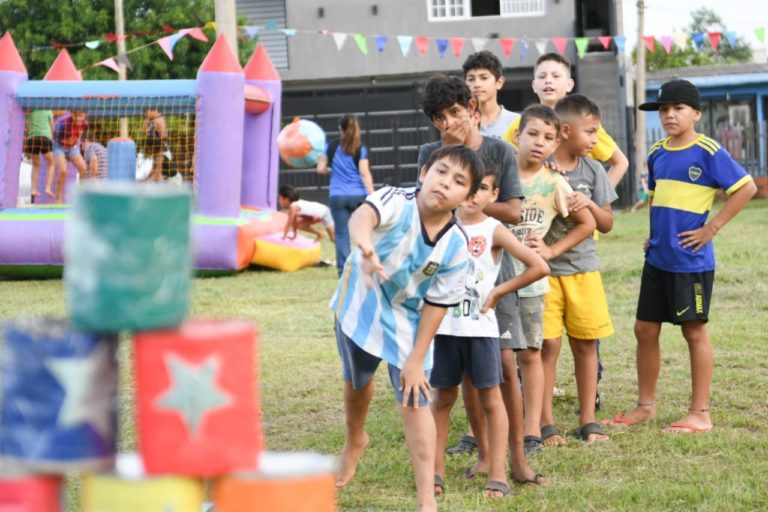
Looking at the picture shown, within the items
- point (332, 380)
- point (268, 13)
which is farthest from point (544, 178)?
point (268, 13)

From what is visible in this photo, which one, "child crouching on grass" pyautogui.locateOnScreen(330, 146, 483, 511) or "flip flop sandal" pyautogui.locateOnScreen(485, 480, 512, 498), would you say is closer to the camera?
"child crouching on grass" pyautogui.locateOnScreen(330, 146, 483, 511)

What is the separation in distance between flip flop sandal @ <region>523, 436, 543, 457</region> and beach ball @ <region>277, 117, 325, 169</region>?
8.99 metres

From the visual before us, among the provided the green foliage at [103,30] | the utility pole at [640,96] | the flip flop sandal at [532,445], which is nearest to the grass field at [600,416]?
the flip flop sandal at [532,445]

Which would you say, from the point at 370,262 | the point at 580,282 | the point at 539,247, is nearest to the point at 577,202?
the point at 539,247

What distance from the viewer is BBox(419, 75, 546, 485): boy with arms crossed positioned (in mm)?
4449

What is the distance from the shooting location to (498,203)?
4652 mm

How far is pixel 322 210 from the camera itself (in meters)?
13.1

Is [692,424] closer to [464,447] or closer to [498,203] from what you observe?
[464,447]

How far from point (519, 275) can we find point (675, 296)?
1.23 m

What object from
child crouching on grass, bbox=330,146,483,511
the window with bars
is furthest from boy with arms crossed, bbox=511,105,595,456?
the window with bars

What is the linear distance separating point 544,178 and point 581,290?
58cm

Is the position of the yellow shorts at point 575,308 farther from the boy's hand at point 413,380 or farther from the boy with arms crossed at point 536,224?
the boy's hand at point 413,380

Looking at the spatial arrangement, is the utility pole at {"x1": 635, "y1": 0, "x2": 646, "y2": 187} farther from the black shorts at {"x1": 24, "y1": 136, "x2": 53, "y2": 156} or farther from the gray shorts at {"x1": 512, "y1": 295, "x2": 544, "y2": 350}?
the gray shorts at {"x1": 512, "y1": 295, "x2": 544, "y2": 350}

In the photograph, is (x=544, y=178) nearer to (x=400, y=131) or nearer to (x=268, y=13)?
(x=400, y=131)
